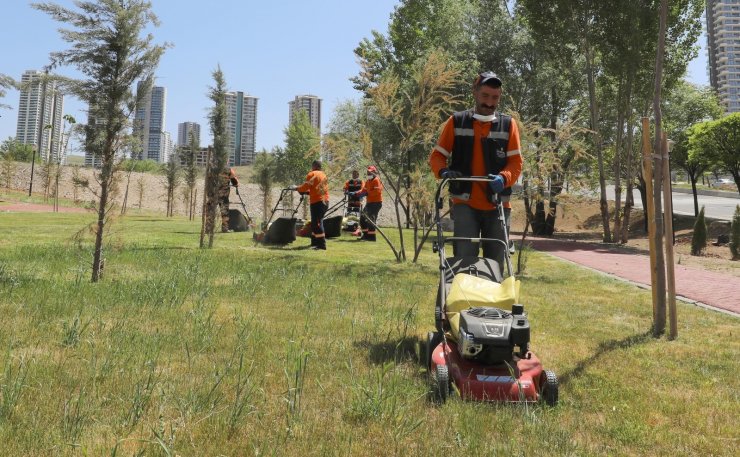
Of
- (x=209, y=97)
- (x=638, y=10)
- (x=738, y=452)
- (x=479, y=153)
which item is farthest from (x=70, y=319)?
(x=638, y=10)

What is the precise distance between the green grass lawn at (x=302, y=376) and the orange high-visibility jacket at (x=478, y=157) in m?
1.23

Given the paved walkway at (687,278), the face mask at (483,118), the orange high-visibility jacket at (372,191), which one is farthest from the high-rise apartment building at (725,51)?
A: the face mask at (483,118)

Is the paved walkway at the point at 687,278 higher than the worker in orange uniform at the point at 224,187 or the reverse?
the reverse

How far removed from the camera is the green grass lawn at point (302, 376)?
243cm

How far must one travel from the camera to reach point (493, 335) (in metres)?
2.93

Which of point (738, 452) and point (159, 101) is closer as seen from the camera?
point (738, 452)

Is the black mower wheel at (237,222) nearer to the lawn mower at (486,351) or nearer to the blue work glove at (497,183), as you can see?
the blue work glove at (497,183)

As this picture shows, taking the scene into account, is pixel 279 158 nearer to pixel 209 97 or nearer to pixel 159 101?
pixel 209 97

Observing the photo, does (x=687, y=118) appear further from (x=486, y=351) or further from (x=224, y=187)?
(x=486, y=351)

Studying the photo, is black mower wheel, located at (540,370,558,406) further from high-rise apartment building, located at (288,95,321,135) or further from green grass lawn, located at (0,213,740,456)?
high-rise apartment building, located at (288,95,321,135)

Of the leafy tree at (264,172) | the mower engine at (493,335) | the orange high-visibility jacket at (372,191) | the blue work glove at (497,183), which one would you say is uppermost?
the leafy tree at (264,172)

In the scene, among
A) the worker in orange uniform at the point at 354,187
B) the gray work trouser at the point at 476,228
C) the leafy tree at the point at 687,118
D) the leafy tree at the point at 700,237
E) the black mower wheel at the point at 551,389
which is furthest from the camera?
the leafy tree at the point at 687,118

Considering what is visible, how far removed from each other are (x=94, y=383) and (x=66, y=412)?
399 mm

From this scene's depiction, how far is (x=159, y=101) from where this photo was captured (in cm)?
16000
